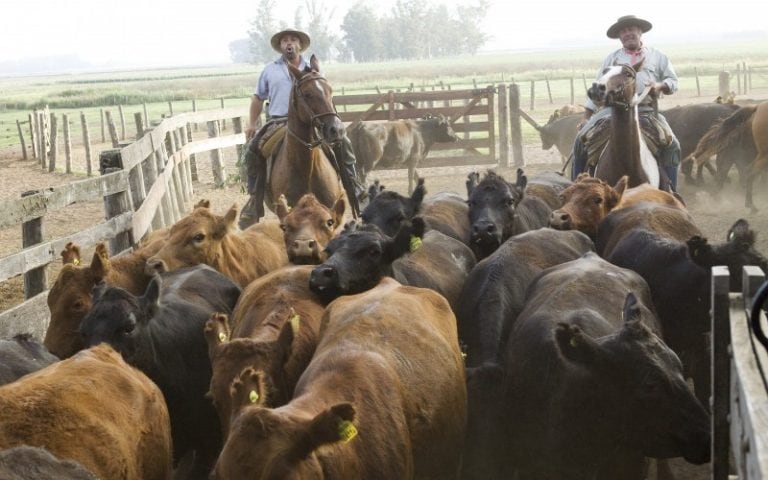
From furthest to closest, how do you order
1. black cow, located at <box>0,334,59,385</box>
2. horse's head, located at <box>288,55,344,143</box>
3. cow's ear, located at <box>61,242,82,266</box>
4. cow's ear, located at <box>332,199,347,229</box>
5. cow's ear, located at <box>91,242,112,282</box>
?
1. horse's head, located at <box>288,55,344,143</box>
2. cow's ear, located at <box>332,199,347,229</box>
3. cow's ear, located at <box>61,242,82,266</box>
4. cow's ear, located at <box>91,242,112,282</box>
5. black cow, located at <box>0,334,59,385</box>

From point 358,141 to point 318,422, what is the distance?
61.8 ft

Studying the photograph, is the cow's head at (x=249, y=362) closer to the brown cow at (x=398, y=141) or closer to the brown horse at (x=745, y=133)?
the brown horse at (x=745, y=133)

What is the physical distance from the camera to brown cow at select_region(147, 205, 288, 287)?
7059mm

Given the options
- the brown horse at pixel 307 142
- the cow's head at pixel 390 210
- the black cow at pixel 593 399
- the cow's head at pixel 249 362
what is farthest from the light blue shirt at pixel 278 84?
the cow's head at pixel 249 362

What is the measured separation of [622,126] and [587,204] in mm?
2129

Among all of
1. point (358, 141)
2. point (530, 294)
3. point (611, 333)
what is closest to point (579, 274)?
point (530, 294)

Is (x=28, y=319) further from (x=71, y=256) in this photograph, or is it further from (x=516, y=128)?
(x=516, y=128)

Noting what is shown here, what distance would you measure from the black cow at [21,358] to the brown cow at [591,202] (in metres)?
3.97

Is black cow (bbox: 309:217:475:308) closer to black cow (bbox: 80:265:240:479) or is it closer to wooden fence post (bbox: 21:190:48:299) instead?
black cow (bbox: 80:265:240:479)

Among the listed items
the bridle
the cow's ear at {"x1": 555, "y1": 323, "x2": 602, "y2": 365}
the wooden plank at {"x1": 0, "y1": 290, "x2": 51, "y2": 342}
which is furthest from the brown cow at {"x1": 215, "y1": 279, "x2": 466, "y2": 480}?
the bridle

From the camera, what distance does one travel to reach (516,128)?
2430 centimetres

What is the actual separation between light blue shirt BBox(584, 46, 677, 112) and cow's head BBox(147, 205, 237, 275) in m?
5.40

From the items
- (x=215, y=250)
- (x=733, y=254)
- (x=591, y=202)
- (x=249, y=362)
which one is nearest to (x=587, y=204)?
(x=591, y=202)

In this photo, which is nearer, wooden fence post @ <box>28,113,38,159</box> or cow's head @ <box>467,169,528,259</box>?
cow's head @ <box>467,169,528,259</box>
